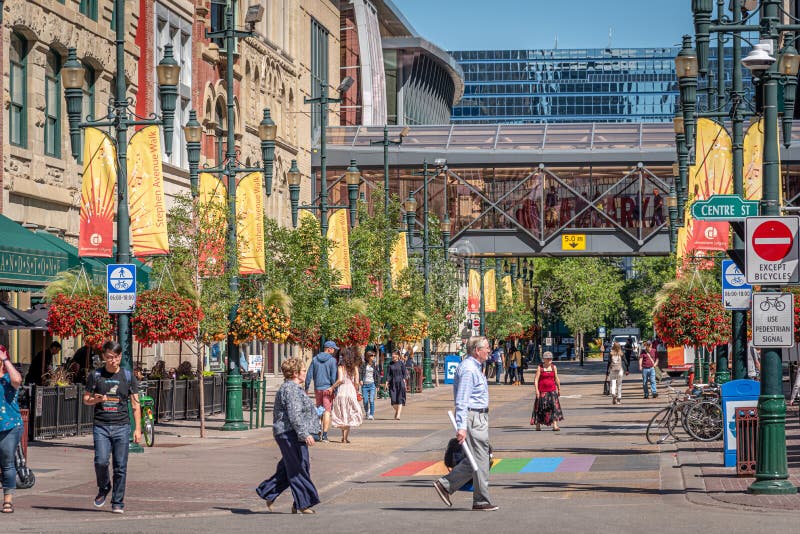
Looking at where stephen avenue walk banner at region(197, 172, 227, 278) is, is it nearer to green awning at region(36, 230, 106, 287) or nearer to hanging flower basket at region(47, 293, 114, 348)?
hanging flower basket at region(47, 293, 114, 348)

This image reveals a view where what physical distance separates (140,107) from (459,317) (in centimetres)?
2631

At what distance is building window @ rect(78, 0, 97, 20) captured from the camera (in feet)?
125

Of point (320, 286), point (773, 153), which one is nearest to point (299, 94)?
point (320, 286)

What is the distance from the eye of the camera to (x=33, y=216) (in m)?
34.1

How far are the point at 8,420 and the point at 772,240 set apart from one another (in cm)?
847

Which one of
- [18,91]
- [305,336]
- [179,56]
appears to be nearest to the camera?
[18,91]

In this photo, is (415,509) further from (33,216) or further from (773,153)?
(33,216)

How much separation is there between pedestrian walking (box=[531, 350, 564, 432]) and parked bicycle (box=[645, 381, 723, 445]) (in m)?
4.21

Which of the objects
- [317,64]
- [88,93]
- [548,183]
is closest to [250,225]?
[88,93]

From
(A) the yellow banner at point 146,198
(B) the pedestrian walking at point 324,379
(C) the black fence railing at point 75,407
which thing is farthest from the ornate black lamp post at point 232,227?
(B) the pedestrian walking at point 324,379

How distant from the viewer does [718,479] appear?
18.2 m

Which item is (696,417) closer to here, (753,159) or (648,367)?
(753,159)

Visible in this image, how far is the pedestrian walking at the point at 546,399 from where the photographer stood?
29844mm

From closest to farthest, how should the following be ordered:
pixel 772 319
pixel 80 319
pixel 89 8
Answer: pixel 772 319 < pixel 80 319 < pixel 89 8
